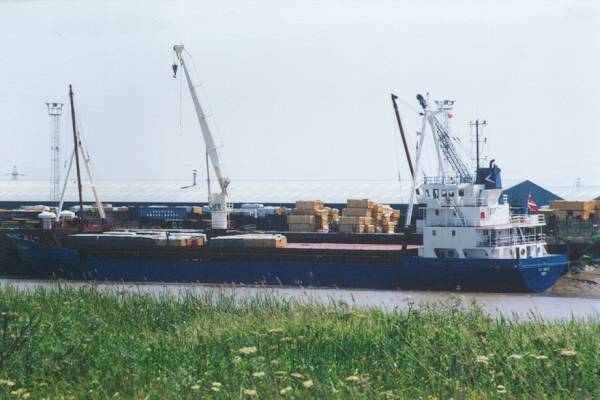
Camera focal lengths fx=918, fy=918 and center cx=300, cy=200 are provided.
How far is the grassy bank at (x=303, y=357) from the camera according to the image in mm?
14055

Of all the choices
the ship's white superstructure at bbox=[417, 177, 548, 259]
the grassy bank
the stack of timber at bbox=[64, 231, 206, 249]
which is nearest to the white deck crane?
the stack of timber at bbox=[64, 231, 206, 249]

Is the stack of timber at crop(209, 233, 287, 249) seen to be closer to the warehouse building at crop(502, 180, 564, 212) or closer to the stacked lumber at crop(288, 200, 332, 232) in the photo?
the stacked lumber at crop(288, 200, 332, 232)

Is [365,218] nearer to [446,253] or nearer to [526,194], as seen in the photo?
[446,253]

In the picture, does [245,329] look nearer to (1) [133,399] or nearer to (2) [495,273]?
(1) [133,399]

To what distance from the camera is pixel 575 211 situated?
2232 inches

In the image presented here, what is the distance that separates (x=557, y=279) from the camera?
1736 inches

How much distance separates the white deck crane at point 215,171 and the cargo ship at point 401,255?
451cm

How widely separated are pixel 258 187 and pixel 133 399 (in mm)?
74276

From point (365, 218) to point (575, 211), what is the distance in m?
13.0

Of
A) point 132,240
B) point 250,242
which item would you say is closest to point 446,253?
point 250,242

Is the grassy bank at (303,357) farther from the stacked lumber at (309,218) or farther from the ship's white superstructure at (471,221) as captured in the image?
the stacked lumber at (309,218)

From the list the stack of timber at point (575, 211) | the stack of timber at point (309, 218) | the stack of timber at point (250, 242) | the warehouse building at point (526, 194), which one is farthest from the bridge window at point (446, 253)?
the warehouse building at point (526, 194)

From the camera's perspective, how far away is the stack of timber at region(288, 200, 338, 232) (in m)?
58.2

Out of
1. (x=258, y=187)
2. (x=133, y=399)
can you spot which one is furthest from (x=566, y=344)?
(x=258, y=187)
